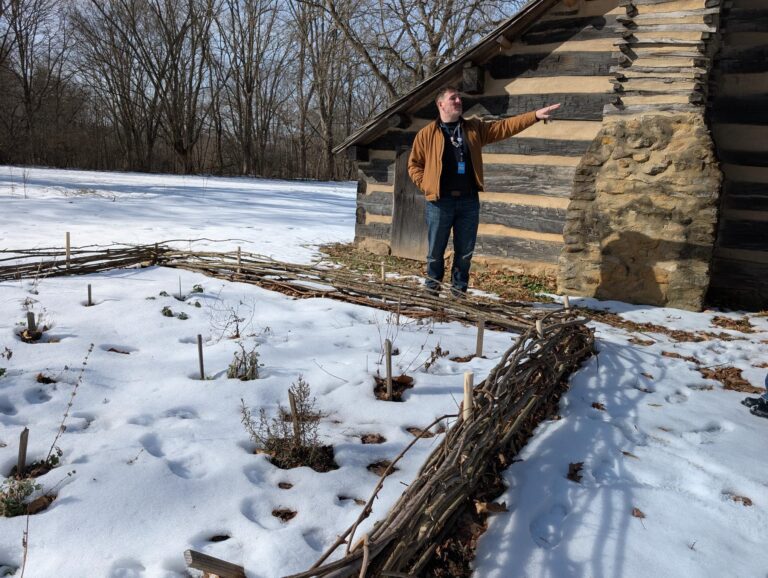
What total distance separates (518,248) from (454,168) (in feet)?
8.82

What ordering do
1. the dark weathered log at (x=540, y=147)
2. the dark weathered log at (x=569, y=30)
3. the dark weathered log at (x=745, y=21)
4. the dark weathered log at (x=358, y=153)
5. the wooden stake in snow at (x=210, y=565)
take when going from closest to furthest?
the wooden stake in snow at (x=210, y=565) → the dark weathered log at (x=745, y=21) → the dark weathered log at (x=569, y=30) → the dark weathered log at (x=540, y=147) → the dark weathered log at (x=358, y=153)

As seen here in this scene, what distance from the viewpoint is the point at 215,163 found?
Answer: 29.1 m

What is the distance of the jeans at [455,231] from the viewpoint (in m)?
4.77

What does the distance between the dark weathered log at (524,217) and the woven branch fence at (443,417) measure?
9.28ft

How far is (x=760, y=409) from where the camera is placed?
300 centimetres

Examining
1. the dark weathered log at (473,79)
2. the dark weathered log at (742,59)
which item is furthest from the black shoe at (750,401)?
the dark weathered log at (473,79)

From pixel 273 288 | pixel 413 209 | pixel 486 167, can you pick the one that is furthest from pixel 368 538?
pixel 413 209

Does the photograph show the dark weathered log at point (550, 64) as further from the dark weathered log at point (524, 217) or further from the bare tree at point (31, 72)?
the bare tree at point (31, 72)

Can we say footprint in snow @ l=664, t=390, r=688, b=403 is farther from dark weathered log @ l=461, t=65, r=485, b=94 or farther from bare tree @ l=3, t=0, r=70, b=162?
bare tree @ l=3, t=0, r=70, b=162

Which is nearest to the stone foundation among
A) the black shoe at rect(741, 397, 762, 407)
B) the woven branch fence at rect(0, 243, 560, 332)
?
the woven branch fence at rect(0, 243, 560, 332)

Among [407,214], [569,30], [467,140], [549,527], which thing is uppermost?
[569,30]

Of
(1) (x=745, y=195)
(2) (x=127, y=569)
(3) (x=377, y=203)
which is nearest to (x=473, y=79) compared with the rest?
(3) (x=377, y=203)

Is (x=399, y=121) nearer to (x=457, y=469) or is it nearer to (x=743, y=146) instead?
(x=743, y=146)

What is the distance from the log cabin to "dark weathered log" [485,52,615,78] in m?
0.01
